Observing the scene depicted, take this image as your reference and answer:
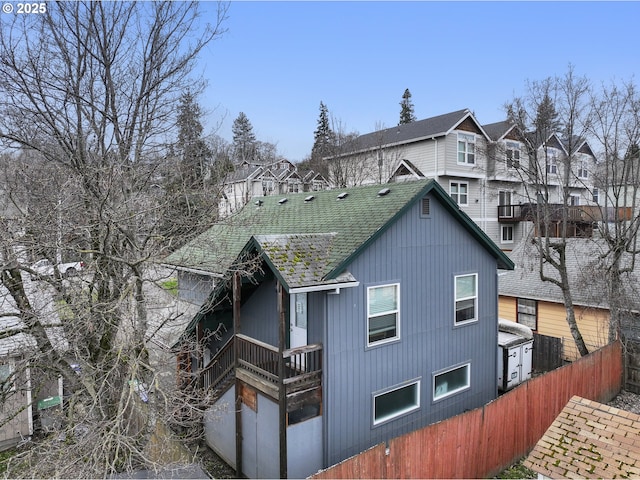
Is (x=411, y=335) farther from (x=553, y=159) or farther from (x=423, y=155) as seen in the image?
(x=423, y=155)

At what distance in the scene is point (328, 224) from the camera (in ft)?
37.1

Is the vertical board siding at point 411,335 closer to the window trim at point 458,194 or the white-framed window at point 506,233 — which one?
the window trim at point 458,194

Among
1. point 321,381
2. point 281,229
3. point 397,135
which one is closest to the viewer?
point 321,381

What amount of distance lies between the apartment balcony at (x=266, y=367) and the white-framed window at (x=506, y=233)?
2761 centimetres

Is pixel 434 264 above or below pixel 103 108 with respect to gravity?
below

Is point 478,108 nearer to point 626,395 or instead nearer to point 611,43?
point 611,43

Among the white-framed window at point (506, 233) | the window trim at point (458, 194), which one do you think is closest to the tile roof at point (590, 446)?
the window trim at point (458, 194)

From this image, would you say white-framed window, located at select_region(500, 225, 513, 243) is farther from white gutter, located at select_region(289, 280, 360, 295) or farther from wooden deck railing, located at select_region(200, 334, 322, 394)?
white gutter, located at select_region(289, 280, 360, 295)

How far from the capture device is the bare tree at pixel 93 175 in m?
7.12

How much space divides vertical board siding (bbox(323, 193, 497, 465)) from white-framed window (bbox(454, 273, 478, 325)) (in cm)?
19

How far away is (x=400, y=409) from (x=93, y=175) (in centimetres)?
856

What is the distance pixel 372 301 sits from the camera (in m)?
9.69

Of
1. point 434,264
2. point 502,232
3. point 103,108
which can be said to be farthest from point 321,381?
point 502,232

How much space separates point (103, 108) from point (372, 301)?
7291 mm
